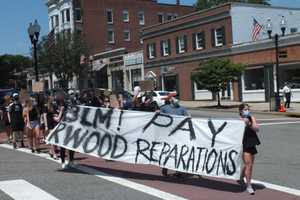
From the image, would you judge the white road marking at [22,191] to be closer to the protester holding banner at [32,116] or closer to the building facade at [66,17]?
the protester holding banner at [32,116]

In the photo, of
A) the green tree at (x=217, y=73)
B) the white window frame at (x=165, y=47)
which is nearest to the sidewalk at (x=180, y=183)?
the green tree at (x=217, y=73)

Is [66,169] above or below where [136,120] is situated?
below

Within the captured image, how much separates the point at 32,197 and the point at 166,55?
46902mm

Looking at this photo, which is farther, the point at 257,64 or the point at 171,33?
the point at 171,33

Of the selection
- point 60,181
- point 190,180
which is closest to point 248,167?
point 190,180

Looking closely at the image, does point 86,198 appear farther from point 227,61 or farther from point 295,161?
point 227,61

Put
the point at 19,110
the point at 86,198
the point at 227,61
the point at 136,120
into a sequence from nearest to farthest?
1. the point at 86,198
2. the point at 136,120
3. the point at 19,110
4. the point at 227,61

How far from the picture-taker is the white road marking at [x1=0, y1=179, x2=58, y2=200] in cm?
980

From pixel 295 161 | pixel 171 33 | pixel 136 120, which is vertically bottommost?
pixel 295 161

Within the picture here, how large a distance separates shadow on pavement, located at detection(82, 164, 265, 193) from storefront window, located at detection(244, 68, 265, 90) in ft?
106

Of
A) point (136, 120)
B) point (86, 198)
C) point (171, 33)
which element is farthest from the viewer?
point (171, 33)

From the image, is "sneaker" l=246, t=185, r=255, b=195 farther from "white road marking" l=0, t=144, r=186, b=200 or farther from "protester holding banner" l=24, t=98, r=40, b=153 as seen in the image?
"protester holding banner" l=24, t=98, r=40, b=153

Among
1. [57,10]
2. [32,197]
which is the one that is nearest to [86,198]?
[32,197]

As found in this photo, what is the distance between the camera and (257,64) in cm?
4388
